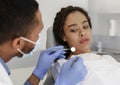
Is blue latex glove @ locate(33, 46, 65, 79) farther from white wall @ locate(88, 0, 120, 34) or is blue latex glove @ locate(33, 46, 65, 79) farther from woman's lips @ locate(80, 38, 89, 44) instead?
white wall @ locate(88, 0, 120, 34)

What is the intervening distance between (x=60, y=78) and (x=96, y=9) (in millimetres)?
1298

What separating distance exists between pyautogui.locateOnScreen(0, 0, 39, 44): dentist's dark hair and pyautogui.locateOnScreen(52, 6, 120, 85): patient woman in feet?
1.71

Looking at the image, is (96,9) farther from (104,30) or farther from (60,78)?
(60,78)

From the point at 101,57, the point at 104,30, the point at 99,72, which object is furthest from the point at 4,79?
the point at 104,30

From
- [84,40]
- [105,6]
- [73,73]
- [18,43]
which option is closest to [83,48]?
[84,40]

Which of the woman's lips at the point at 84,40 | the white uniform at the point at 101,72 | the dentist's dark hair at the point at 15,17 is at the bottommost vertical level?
the white uniform at the point at 101,72

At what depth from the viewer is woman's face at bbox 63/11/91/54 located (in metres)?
1.64

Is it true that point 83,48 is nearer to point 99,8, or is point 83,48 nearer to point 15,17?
point 15,17

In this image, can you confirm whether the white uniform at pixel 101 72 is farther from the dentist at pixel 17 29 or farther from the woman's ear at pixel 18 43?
the woman's ear at pixel 18 43

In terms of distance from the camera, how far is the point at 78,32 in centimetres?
165

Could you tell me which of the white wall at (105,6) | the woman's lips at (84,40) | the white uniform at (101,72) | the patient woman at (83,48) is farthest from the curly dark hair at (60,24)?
the white wall at (105,6)

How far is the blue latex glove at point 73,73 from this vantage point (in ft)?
4.13

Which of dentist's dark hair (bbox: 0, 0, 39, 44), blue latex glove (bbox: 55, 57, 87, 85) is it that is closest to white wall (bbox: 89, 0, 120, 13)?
blue latex glove (bbox: 55, 57, 87, 85)

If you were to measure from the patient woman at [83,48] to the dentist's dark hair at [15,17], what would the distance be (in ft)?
1.71
